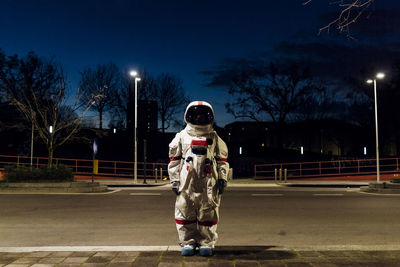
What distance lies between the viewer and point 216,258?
178 inches

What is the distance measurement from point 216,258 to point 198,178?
3.25 feet

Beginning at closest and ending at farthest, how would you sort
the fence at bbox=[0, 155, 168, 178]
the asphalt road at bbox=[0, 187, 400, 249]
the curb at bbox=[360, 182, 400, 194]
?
the asphalt road at bbox=[0, 187, 400, 249], the curb at bbox=[360, 182, 400, 194], the fence at bbox=[0, 155, 168, 178]

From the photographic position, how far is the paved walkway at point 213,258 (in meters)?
4.27

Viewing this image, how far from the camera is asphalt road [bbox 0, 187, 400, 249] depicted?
6.28 m

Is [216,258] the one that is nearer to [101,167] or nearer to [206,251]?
[206,251]

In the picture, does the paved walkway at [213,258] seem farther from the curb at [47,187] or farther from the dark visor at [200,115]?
the curb at [47,187]

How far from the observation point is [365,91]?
41750 mm

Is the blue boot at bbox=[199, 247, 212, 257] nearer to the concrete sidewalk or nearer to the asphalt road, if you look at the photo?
the concrete sidewalk

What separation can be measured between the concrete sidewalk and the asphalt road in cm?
57

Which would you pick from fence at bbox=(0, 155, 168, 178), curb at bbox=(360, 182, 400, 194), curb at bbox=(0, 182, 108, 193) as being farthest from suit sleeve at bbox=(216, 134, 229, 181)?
fence at bbox=(0, 155, 168, 178)

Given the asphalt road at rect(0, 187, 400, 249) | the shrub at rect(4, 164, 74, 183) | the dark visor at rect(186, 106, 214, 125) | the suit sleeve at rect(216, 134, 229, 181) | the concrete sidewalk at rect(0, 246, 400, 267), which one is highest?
the dark visor at rect(186, 106, 214, 125)

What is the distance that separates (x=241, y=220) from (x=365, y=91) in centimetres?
3825

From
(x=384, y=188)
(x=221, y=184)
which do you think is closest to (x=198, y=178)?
(x=221, y=184)

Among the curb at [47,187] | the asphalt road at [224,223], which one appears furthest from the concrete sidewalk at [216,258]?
the curb at [47,187]
